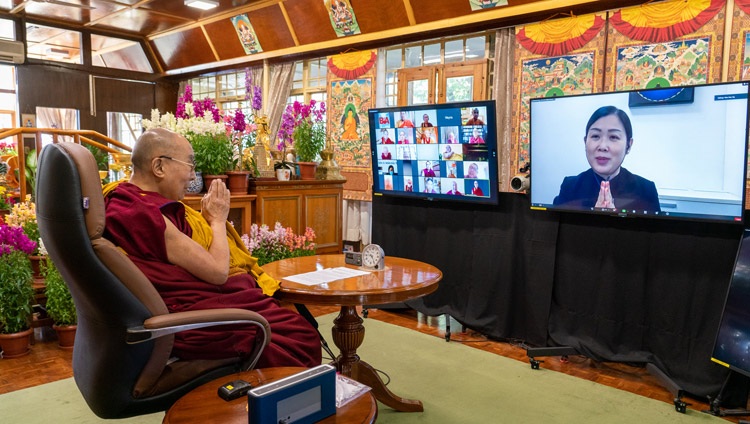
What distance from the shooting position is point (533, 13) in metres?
4.59

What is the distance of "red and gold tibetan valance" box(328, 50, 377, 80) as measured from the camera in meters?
6.14

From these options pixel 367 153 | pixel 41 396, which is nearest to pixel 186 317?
pixel 41 396

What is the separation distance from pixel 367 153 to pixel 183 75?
4.51 m

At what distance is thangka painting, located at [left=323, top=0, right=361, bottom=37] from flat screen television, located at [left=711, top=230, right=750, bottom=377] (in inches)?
178

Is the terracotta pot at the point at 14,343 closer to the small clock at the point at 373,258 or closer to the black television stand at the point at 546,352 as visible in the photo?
the small clock at the point at 373,258

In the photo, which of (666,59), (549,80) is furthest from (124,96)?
(666,59)

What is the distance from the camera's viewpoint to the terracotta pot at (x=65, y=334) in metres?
3.47

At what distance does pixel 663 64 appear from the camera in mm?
4023

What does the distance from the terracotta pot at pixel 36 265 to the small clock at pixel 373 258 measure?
2.51m

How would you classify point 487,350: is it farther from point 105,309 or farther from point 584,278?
point 105,309

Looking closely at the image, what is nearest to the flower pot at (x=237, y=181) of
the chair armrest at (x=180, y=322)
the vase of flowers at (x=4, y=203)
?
the vase of flowers at (x=4, y=203)

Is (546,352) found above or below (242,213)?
below

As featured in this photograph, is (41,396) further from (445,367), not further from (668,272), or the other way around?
(668,272)

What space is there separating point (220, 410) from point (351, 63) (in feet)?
17.8
